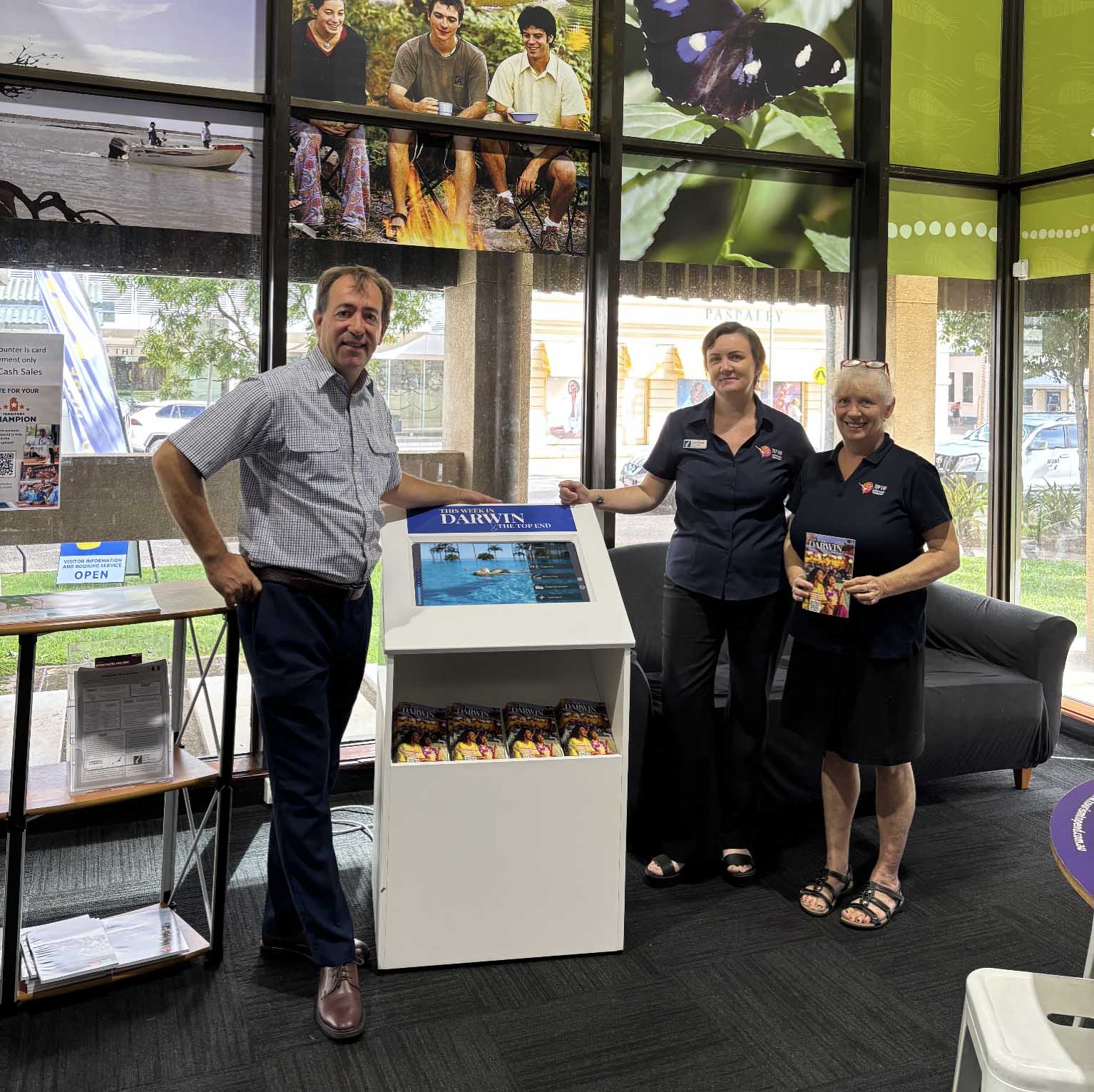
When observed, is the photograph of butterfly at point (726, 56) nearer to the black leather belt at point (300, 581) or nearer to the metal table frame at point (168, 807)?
the black leather belt at point (300, 581)

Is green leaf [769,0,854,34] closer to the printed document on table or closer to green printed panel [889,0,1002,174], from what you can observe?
green printed panel [889,0,1002,174]

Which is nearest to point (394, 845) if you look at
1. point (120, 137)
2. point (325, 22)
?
point (120, 137)

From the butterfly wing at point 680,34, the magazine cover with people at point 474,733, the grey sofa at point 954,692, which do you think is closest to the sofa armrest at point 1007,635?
the grey sofa at point 954,692

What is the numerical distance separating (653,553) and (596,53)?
190cm

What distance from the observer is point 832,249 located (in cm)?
452

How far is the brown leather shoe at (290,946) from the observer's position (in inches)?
108

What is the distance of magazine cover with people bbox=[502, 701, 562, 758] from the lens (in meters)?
2.76

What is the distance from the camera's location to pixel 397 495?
293 centimetres

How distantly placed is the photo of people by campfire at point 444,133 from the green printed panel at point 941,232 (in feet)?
4.81

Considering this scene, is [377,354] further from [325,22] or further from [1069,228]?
[1069,228]

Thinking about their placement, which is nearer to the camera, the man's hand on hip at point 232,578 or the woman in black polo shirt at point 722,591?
the man's hand on hip at point 232,578

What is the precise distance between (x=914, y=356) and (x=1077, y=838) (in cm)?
356

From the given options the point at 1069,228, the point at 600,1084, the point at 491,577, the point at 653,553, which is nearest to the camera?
the point at 600,1084

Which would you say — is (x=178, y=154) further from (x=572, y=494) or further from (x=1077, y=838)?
(x=1077, y=838)
